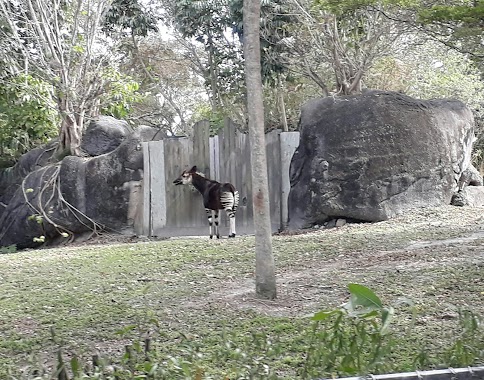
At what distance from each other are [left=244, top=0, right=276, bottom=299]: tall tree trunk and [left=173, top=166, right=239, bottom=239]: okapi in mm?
5291

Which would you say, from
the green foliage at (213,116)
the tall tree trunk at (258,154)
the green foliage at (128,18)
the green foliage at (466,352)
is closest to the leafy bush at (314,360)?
the green foliage at (466,352)

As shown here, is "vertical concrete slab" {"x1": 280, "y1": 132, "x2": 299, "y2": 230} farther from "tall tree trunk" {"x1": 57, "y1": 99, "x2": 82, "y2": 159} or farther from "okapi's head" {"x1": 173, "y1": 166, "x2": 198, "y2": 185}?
"tall tree trunk" {"x1": 57, "y1": 99, "x2": 82, "y2": 159}

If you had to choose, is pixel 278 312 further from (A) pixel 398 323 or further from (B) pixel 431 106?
(B) pixel 431 106

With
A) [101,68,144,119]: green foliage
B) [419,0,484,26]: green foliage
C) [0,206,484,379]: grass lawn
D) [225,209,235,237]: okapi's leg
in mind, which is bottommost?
[0,206,484,379]: grass lawn

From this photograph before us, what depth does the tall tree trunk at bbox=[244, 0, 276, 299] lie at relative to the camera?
494 cm

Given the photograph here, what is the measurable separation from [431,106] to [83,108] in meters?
6.76

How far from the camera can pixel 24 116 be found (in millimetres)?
14078

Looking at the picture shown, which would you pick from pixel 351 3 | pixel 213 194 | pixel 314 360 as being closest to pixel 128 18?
pixel 213 194

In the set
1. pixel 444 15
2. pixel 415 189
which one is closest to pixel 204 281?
pixel 444 15

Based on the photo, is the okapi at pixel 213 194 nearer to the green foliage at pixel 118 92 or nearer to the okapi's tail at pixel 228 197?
the okapi's tail at pixel 228 197

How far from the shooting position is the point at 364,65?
12.6 metres

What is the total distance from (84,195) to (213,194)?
311 centimetres

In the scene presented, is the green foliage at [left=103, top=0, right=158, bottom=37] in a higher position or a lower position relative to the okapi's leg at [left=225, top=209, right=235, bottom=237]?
higher

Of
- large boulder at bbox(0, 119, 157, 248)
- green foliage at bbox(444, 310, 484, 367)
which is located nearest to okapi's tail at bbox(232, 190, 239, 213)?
large boulder at bbox(0, 119, 157, 248)
